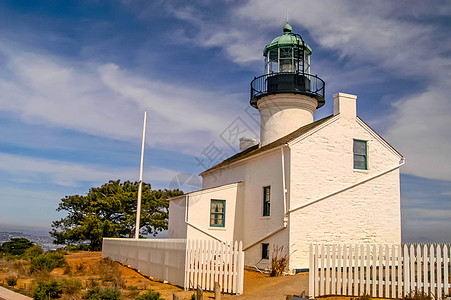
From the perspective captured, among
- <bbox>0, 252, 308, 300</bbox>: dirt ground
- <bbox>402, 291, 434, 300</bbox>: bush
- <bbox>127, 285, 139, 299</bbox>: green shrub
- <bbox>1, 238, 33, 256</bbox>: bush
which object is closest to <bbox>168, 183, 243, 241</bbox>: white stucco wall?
<bbox>0, 252, 308, 300</bbox>: dirt ground

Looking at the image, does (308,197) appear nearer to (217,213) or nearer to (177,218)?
(217,213)

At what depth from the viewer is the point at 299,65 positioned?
22.2 meters

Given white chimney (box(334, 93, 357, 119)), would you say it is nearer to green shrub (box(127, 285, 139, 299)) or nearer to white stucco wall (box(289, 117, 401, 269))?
white stucco wall (box(289, 117, 401, 269))

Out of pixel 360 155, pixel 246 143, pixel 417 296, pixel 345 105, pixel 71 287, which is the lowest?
pixel 71 287

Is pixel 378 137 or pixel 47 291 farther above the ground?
pixel 378 137

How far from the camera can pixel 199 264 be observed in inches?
509

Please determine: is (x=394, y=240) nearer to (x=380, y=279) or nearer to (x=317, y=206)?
(x=317, y=206)

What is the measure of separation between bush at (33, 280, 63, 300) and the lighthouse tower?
12731mm

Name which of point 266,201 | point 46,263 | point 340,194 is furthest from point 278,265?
point 46,263

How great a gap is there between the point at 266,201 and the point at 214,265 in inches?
215

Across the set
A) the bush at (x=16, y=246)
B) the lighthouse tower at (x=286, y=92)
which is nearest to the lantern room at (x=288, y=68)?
the lighthouse tower at (x=286, y=92)

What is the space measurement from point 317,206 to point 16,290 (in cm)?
1057

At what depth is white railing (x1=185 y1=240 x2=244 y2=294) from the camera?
12.5 meters

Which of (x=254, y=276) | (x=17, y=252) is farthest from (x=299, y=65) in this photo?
(x=17, y=252)
